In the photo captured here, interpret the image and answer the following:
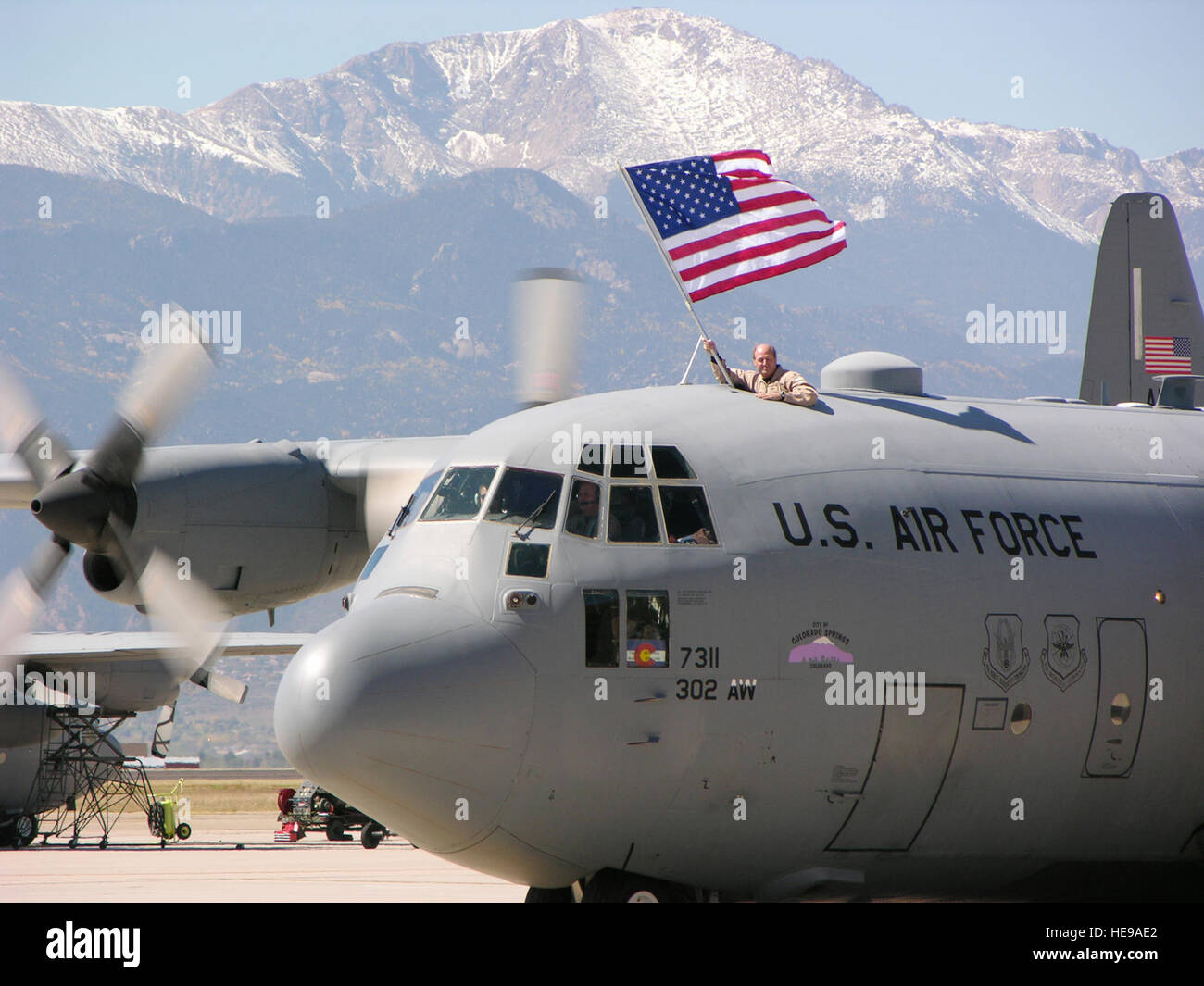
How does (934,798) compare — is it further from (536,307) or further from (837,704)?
(536,307)

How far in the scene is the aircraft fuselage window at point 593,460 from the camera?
1158cm

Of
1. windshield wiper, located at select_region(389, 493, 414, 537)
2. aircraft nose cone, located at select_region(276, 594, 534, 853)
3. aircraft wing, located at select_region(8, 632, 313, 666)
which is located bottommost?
aircraft wing, located at select_region(8, 632, 313, 666)

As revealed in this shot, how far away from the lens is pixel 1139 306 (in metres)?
20.2

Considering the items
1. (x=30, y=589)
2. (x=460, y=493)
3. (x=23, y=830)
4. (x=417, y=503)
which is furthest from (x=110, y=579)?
(x=23, y=830)

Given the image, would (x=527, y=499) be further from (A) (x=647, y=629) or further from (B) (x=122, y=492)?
(B) (x=122, y=492)

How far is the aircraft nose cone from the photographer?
1027 cm

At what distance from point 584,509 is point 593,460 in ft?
1.43

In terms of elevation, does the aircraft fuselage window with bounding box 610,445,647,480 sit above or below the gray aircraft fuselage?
above

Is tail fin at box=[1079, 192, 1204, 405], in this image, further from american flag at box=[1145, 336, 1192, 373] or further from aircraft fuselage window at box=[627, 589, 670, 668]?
aircraft fuselage window at box=[627, 589, 670, 668]

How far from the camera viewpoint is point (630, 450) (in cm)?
1172

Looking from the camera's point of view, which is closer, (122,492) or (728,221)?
(728,221)

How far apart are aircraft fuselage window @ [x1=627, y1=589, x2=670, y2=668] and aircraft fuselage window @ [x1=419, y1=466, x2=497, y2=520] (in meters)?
1.46

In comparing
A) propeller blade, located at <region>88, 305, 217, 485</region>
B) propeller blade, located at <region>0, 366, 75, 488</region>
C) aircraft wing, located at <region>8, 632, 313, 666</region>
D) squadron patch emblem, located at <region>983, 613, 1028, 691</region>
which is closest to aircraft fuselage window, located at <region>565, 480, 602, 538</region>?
squadron patch emblem, located at <region>983, 613, 1028, 691</region>

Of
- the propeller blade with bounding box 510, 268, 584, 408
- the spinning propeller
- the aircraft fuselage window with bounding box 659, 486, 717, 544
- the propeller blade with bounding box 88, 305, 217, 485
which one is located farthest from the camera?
the propeller blade with bounding box 88, 305, 217, 485
